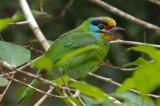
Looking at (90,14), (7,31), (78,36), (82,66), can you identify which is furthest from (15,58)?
(7,31)

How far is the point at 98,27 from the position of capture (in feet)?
12.8

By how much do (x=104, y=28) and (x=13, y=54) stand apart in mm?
1218

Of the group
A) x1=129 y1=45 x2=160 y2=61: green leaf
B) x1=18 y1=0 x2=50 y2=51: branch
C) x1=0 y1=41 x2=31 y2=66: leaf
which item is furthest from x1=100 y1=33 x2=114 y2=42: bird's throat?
x1=129 y1=45 x2=160 y2=61: green leaf

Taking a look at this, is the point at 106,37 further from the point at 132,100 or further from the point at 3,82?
the point at 132,100

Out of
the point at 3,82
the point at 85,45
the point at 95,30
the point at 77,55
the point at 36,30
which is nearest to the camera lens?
the point at 3,82

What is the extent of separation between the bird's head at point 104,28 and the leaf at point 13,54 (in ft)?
3.56

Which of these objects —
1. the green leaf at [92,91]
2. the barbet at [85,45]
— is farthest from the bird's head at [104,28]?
the green leaf at [92,91]

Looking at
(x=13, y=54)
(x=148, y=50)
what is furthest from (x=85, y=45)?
(x=148, y=50)

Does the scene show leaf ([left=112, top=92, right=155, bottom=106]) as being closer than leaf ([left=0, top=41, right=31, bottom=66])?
Yes

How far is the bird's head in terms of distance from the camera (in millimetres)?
3778

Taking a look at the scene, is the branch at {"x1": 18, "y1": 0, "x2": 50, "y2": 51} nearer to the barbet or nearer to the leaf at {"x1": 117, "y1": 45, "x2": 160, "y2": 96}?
the barbet

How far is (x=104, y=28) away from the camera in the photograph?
12.6ft

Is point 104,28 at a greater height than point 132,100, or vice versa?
point 132,100

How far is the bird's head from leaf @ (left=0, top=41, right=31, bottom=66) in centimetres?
109
